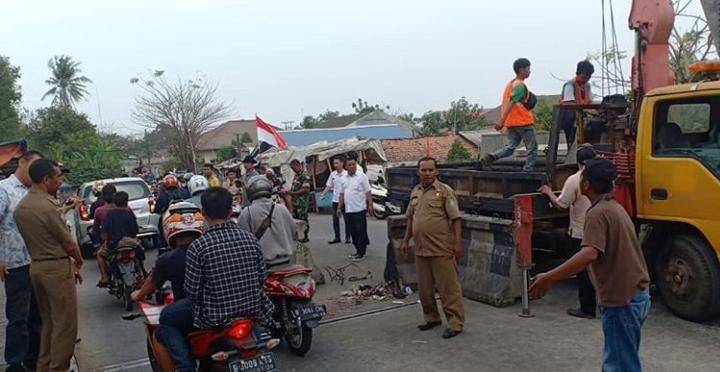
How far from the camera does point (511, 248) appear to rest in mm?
6980

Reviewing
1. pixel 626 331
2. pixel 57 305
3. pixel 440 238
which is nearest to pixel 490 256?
pixel 440 238

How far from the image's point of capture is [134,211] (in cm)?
1327

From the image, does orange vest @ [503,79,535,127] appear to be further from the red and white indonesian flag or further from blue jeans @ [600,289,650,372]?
the red and white indonesian flag

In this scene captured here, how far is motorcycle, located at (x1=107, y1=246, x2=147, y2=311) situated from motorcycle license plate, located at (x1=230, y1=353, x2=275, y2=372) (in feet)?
14.4

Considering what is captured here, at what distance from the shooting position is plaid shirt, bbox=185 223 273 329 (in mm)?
3906

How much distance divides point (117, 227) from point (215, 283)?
4885mm

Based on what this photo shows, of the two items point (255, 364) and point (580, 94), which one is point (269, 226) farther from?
point (580, 94)

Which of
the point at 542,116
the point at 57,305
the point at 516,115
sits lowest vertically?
the point at 57,305

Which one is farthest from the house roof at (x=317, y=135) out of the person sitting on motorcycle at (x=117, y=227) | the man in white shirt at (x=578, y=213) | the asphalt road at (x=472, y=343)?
the man in white shirt at (x=578, y=213)

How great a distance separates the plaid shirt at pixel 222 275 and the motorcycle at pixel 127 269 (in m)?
4.35

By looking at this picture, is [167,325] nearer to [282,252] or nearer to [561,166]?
[282,252]

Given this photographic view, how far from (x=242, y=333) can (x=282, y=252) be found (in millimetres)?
1834

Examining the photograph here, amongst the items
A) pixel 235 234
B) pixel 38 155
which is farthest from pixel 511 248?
pixel 38 155

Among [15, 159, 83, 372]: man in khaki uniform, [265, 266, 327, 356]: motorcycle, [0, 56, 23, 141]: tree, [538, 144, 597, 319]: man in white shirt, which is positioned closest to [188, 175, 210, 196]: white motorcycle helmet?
[265, 266, 327, 356]: motorcycle
